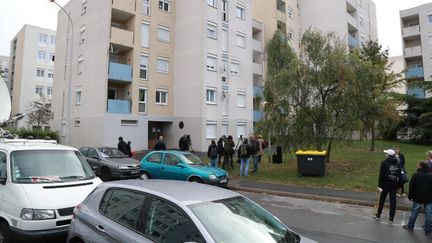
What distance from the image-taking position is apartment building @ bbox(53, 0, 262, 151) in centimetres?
2673

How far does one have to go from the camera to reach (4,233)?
5.13 meters

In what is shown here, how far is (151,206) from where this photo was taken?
12.2 feet

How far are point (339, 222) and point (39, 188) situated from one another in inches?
269

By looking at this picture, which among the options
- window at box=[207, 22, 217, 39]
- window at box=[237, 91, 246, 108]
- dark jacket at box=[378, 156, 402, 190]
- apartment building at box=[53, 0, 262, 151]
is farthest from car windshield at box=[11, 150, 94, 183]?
window at box=[237, 91, 246, 108]

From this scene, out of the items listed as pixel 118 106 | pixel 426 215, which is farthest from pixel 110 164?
pixel 118 106

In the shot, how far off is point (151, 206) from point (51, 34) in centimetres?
6983

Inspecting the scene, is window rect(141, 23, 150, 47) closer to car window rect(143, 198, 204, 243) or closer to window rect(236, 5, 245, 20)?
window rect(236, 5, 245, 20)

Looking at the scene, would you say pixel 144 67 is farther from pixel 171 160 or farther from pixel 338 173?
pixel 338 173

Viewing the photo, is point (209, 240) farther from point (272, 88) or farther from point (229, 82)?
point (229, 82)

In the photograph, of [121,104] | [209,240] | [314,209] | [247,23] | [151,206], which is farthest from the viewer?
[247,23]

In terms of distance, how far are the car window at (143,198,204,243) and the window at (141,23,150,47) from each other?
2636 centimetres

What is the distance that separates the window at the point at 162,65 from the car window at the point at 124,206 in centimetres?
2606

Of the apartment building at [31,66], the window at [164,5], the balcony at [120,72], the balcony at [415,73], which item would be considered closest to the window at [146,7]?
the window at [164,5]

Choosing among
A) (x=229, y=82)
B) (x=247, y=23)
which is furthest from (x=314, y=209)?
(x=247, y=23)
